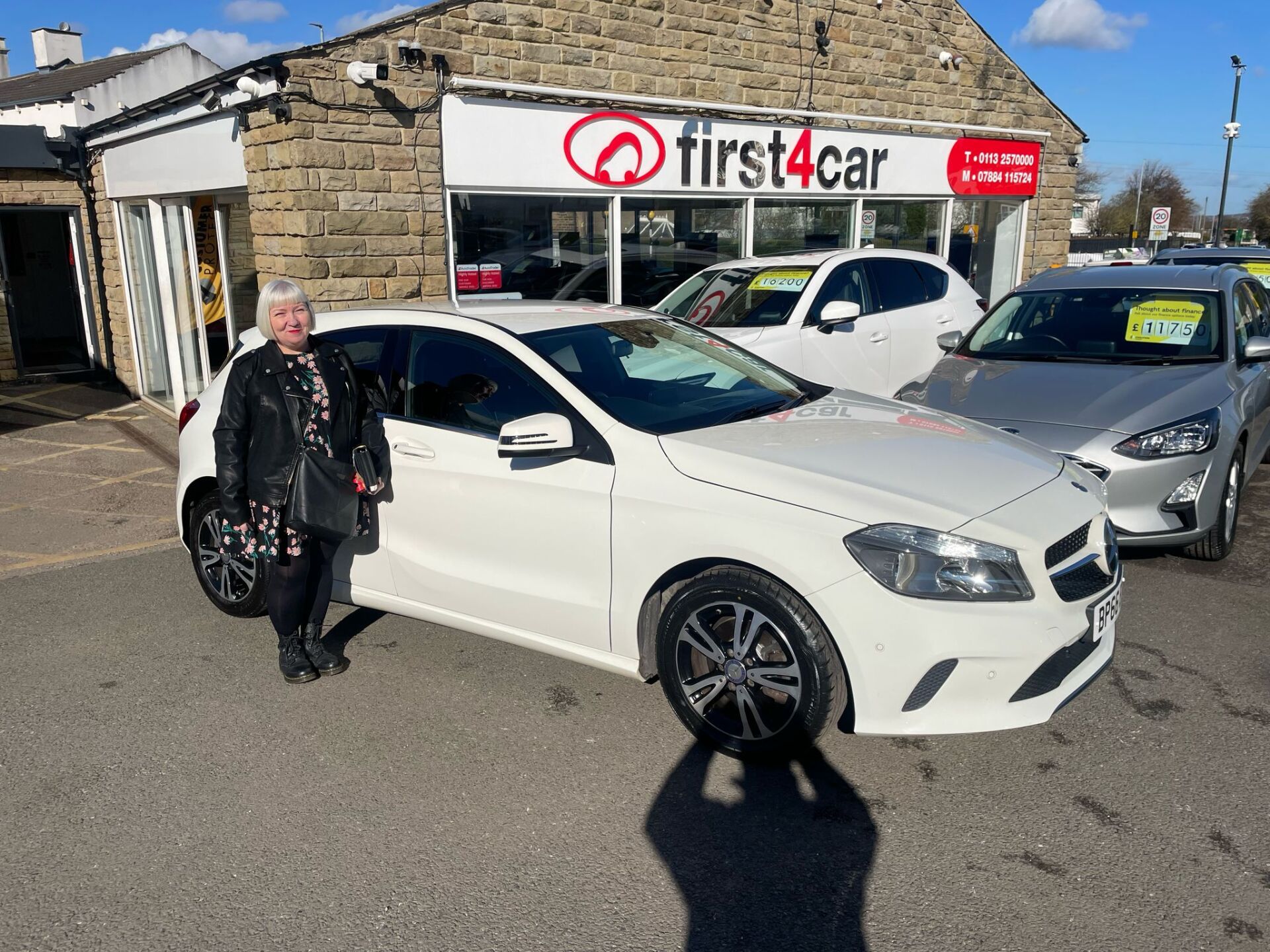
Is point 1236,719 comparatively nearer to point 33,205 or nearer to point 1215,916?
point 1215,916

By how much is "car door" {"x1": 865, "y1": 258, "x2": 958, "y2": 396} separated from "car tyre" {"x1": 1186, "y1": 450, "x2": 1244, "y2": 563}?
11.2 ft

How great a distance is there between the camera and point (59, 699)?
4234mm

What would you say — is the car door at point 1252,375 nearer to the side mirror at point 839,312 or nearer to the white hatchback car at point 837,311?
the white hatchback car at point 837,311

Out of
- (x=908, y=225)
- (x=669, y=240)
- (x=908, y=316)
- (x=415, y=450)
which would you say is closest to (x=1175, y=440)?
(x=415, y=450)

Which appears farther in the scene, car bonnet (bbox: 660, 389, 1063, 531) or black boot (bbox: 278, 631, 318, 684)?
black boot (bbox: 278, 631, 318, 684)

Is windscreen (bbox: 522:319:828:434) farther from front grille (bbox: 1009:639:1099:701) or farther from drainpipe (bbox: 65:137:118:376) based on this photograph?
drainpipe (bbox: 65:137:118:376)

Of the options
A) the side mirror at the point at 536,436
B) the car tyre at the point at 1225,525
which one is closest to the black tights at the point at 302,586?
the side mirror at the point at 536,436

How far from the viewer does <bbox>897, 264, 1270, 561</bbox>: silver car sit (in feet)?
16.5

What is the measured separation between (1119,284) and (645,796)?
5.17m

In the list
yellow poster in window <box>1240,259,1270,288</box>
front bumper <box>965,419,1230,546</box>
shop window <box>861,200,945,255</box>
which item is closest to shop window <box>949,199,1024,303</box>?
shop window <box>861,200,945,255</box>

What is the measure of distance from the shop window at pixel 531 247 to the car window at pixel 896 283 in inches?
99.6

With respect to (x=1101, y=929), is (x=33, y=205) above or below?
above

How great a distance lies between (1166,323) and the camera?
6215 mm


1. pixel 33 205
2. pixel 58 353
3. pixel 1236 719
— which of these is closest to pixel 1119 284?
pixel 1236 719
